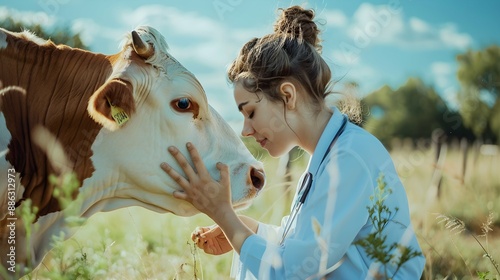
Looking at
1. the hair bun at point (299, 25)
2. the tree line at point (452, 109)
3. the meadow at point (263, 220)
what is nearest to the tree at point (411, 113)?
the tree line at point (452, 109)

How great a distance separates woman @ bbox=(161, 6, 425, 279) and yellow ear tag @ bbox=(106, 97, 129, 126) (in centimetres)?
31

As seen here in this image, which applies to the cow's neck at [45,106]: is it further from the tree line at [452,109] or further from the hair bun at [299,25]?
the tree line at [452,109]

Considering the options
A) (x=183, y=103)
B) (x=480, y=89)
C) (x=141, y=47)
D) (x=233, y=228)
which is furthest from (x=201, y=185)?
(x=480, y=89)

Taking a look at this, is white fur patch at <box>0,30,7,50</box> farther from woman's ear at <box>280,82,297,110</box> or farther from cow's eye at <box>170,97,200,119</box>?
woman's ear at <box>280,82,297,110</box>

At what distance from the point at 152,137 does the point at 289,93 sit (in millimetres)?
754

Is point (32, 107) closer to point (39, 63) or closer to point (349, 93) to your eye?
point (39, 63)

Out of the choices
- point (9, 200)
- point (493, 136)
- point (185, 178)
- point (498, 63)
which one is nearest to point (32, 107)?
point (9, 200)

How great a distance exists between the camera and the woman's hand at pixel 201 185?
135 inches

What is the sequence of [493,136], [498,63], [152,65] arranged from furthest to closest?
1. [498,63]
2. [493,136]
3. [152,65]

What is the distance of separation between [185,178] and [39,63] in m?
1.01

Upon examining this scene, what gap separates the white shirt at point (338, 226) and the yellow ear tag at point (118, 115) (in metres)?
0.89

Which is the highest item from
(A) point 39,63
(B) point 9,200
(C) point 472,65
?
(C) point 472,65

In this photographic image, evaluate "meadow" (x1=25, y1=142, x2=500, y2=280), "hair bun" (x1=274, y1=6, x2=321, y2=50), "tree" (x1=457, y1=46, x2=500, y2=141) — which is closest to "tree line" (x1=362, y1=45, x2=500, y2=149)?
"tree" (x1=457, y1=46, x2=500, y2=141)

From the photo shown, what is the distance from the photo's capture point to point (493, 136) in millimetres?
46938
